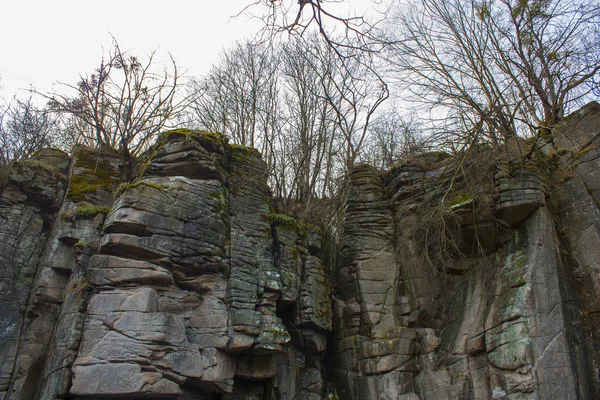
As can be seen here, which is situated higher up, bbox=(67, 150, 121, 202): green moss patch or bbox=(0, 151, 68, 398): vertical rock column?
bbox=(67, 150, 121, 202): green moss patch

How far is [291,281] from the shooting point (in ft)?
31.8

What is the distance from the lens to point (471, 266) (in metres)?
9.95

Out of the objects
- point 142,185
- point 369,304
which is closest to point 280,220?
point 369,304

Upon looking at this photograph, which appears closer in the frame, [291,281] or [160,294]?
[160,294]

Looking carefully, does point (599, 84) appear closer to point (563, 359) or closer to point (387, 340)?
point (563, 359)

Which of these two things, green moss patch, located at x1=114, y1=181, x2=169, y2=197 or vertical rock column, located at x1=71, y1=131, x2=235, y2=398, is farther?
green moss patch, located at x1=114, y1=181, x2=169, y2=197

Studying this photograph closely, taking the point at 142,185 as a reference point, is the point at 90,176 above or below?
above

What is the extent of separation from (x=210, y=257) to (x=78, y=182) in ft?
13.2

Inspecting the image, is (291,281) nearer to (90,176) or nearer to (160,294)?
(160,294)

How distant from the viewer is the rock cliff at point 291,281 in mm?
7613

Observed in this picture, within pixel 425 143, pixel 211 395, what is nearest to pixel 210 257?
pixel 211 395

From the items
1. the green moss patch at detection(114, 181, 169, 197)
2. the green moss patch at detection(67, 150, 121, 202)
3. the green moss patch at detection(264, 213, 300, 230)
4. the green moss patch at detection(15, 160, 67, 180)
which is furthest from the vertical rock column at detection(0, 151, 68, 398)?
the green moss patch at detection(264, 213, 300, 230)

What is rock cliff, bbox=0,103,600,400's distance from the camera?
7.61 meters

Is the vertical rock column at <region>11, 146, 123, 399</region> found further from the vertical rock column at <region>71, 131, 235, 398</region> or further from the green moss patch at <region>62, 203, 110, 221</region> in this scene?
the vertical rock column at <region>71, 131, 235, 398</region>
